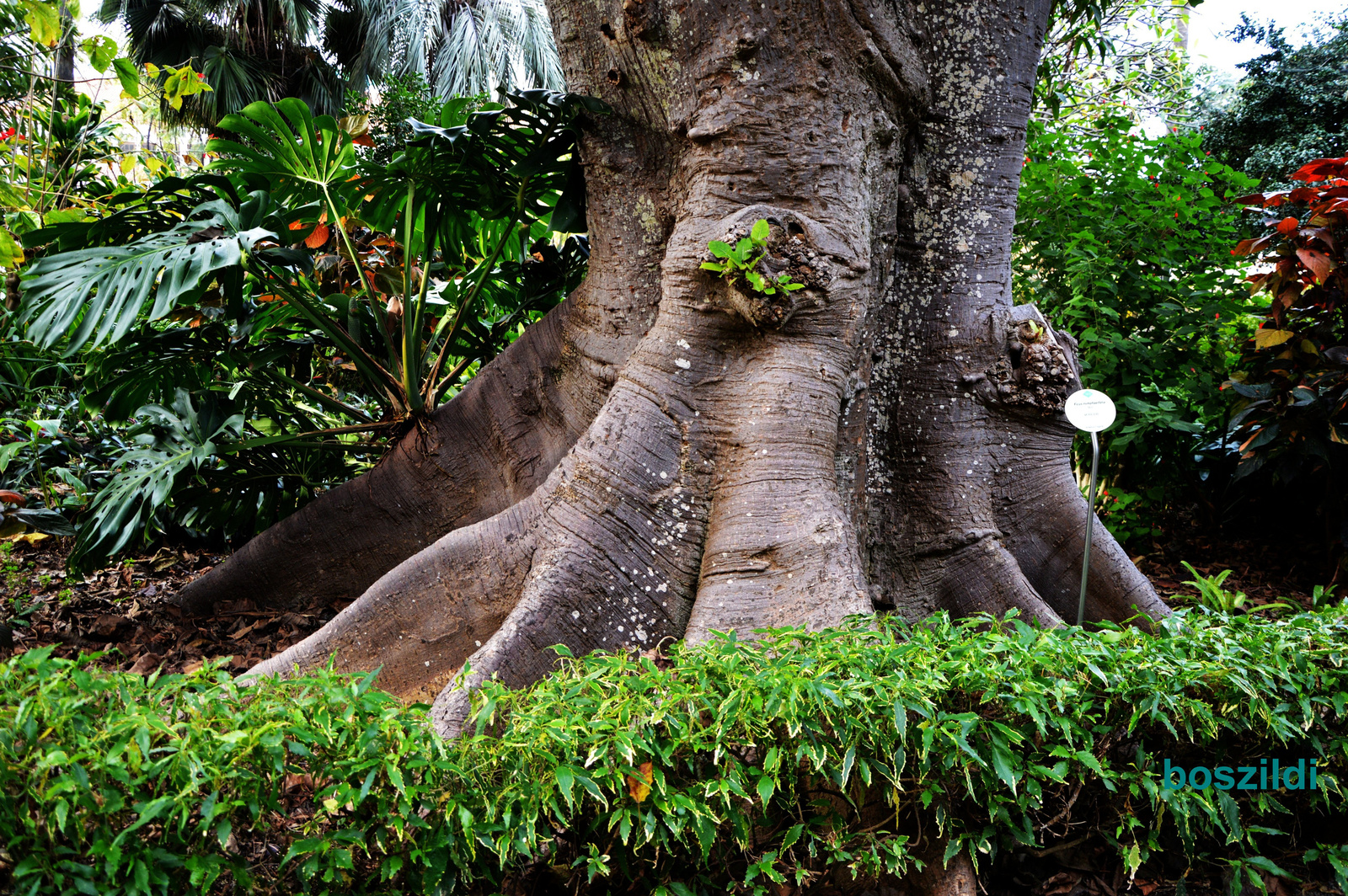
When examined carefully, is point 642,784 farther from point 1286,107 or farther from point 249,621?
point 1286,107

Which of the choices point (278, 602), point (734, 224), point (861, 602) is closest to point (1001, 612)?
point (861, 602)

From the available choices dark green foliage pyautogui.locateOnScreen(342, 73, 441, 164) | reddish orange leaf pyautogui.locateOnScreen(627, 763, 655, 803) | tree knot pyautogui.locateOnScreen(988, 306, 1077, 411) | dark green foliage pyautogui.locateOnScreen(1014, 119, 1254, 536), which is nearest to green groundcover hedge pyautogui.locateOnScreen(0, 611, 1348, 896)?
reddish orange leaf pyautogui.locateOnScreen(627, 763, 655, 803)

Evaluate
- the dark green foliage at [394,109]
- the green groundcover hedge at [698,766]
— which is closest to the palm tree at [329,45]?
the dark green foliage at [394,109]

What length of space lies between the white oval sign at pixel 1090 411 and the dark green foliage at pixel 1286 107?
1064 centimetres

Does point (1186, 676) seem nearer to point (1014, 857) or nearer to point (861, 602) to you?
point (1014, 857)

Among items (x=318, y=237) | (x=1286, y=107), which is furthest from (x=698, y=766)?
(x=1286, y=107)

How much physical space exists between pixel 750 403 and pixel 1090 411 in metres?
1.08

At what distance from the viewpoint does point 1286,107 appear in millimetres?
11109

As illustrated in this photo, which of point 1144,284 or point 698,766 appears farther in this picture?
point 1144,284

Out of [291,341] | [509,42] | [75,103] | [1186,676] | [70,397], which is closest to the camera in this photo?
[1186,676]

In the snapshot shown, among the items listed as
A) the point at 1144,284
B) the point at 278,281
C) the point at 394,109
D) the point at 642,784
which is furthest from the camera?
the point at 394,109

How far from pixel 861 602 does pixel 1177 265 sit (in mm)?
3738

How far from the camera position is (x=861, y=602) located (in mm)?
2354

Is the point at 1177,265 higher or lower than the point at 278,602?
higher
